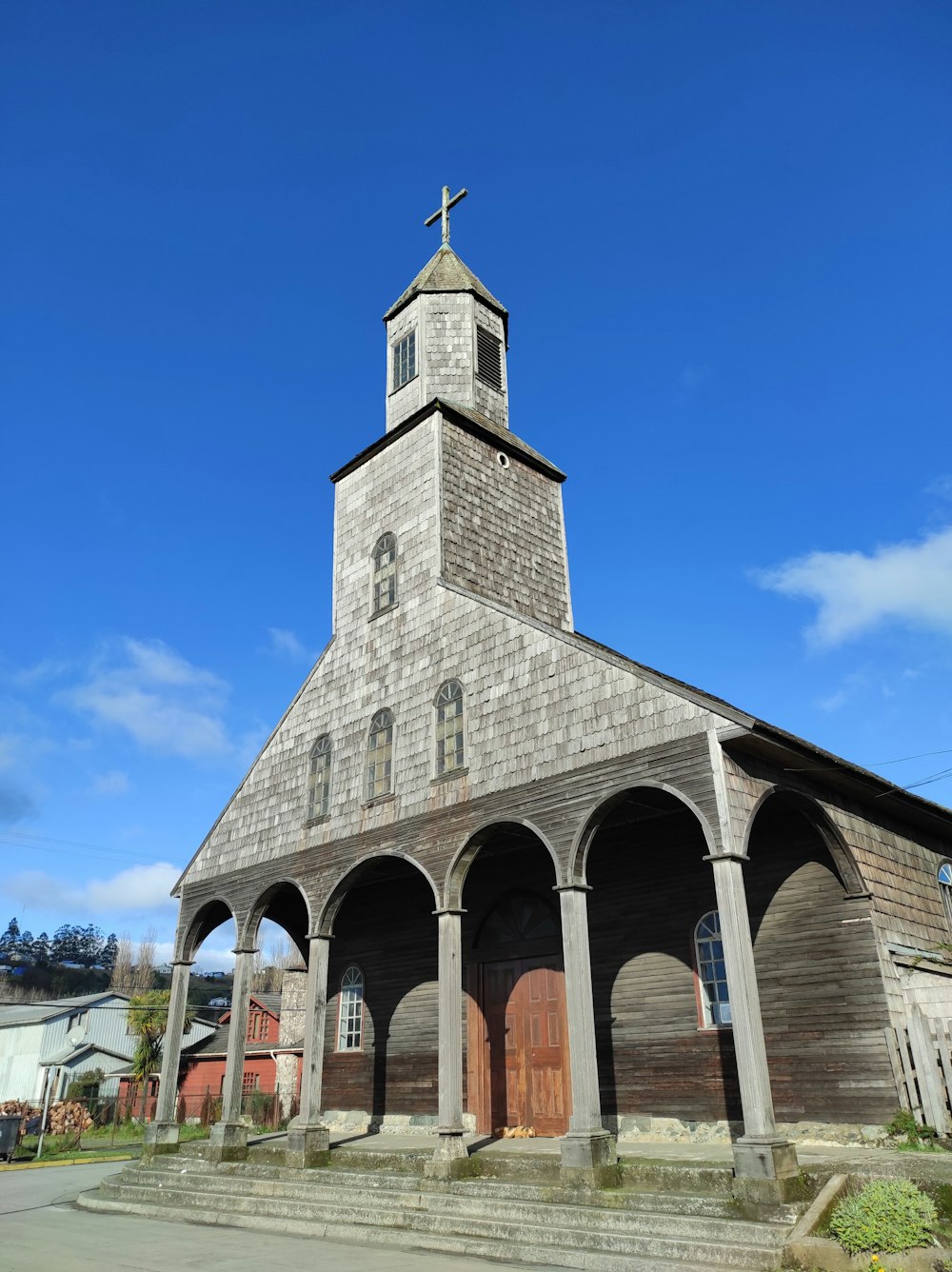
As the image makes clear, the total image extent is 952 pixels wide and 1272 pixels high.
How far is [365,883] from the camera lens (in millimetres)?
19578

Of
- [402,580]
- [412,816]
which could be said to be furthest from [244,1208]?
[402,580]

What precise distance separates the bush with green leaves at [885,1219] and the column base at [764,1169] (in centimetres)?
62

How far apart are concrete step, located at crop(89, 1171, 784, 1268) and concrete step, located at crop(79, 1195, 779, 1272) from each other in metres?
0.02

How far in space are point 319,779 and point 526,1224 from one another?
9.11m

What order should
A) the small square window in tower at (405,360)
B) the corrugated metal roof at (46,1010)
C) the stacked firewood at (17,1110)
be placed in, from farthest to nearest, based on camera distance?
1. the corrugated metal roof at (46,1010)
2. the stacked firewood at (17,1110)
3. the small square window in tower at (405,360)

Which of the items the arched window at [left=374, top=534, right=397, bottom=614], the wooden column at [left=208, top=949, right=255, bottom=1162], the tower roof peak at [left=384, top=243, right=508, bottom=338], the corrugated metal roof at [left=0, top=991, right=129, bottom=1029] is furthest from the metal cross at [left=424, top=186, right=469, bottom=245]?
the corrugated metal roof at [left=0, top=991, right=129, bottom=1029]

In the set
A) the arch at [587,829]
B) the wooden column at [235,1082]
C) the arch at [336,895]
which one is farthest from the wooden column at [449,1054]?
the wooden column at [235,1082]

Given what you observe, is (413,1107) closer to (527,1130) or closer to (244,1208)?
(527,1130)

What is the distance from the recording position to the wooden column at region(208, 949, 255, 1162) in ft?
50.8

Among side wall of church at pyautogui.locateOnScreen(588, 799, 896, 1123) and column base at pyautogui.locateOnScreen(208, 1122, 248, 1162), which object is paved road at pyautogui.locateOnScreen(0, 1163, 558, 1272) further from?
side wall of church at pyautogui.locateOnScreen(588, 799, 896, 1123)

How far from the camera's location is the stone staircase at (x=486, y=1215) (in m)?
8.69

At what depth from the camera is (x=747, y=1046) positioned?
971 cm

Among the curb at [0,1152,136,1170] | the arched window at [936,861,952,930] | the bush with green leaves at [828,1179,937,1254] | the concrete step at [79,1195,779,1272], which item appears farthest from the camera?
the curb at [0,1152,136,1170]

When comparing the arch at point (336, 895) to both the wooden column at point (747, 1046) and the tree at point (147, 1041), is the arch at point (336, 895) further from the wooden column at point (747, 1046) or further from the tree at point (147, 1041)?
the tree at point (147, 1041)
